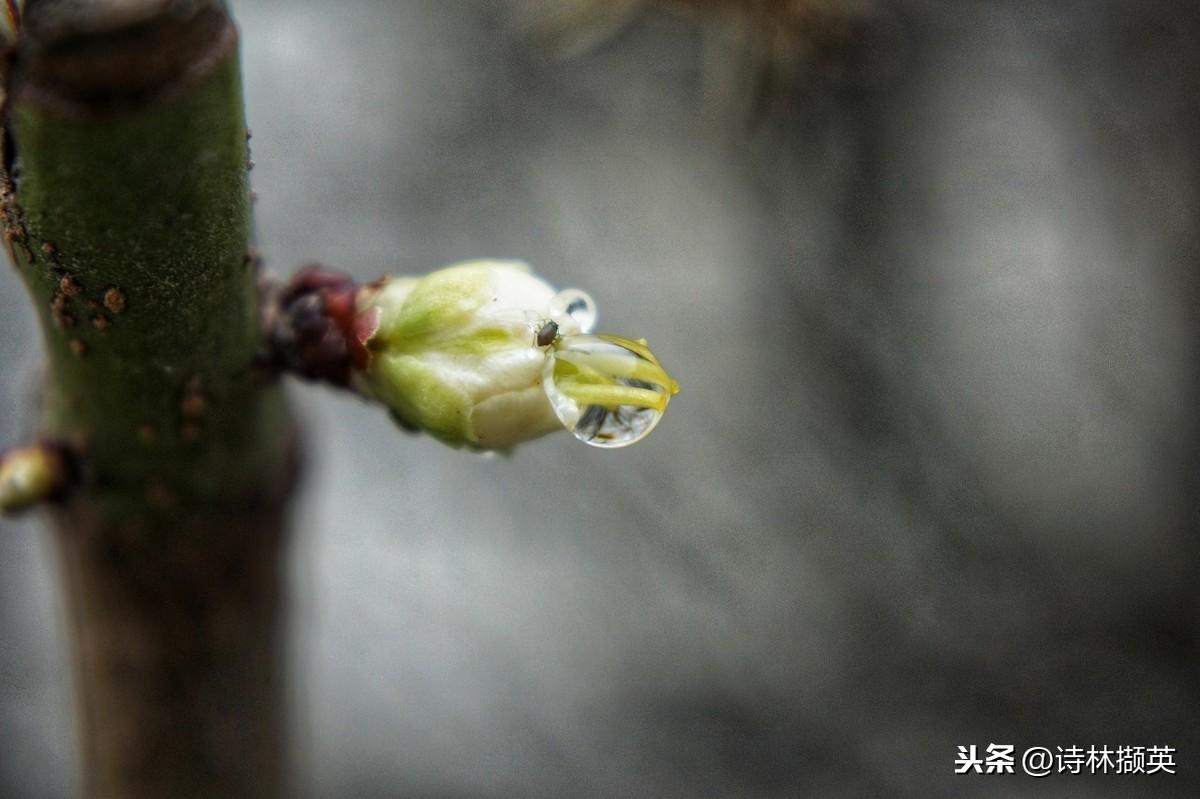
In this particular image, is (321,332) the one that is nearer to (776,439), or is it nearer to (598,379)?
(598,379)

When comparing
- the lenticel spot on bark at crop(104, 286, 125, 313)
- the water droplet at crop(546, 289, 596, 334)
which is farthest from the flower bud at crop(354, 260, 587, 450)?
the lenticel spot on bark at crop(104, 286, 125, 313)

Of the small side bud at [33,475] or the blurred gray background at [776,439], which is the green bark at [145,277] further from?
the blurred gray background at [776,439]

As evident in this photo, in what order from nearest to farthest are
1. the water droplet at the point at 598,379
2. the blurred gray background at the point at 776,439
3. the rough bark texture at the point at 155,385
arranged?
the rough bark texture at the point at 155,385 → the water droplet at the point at 598,379 → the blurred gray background at the point at 776,439

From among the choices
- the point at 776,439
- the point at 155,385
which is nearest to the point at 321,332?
the point at 155,385

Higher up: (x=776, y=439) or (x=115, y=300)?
(x=776, y=439)

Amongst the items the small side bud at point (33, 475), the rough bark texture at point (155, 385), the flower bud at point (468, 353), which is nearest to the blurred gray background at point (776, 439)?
the rough bark texture at point (155, 385)

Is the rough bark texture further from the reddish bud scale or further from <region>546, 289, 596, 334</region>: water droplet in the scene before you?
<region>546, 289, 596, 334</region>: water droplet
